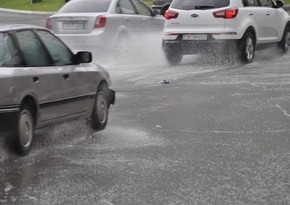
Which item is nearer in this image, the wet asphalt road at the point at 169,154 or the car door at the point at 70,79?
the wet asphalt road at the point at 169,154

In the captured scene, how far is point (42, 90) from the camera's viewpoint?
7773 mm

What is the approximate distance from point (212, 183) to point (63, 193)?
1267 millimetres

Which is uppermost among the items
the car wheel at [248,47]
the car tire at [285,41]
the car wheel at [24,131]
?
the car wheel at [24,131]

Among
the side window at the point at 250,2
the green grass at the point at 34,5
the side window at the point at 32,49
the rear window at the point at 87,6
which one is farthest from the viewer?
the green grass at the point at 34,5

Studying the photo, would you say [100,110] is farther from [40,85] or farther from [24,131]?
[24,131]

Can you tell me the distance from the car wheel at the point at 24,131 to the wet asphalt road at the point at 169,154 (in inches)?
4.8

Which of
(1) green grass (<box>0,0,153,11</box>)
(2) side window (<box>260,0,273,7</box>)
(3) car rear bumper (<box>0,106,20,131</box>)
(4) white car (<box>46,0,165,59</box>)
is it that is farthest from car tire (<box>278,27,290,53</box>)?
(1) green grass (<box>0,0,153,11</box>)

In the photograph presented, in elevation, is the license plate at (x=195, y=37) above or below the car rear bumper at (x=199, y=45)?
above

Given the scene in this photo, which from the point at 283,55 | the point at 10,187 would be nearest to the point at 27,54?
the point at 10,187

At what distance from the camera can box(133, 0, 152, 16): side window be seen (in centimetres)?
1855

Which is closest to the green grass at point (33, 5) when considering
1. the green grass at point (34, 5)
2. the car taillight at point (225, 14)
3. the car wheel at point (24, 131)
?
the green grass at point (34, 5)

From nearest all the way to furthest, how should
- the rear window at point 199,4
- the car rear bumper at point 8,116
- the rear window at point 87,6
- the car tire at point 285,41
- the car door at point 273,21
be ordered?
the car rear bumper at point 8,116 → the rear window at point 199,4 → the rear window at point 87,6 → the car door at point 273,21 → the car tire at point 285,41

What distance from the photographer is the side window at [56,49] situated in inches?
332

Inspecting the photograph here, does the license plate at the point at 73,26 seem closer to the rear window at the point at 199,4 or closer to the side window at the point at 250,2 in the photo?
the rear window at the point at 199,4
